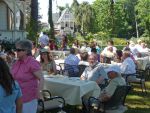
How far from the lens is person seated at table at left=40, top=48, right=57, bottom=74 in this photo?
10508 millimetres

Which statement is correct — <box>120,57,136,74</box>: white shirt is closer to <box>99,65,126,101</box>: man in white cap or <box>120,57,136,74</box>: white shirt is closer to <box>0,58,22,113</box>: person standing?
<box>99,65,126,101</box>: man in white cap

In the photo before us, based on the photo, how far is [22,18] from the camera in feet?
117

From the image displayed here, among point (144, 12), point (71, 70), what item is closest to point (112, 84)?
point (71, 70)

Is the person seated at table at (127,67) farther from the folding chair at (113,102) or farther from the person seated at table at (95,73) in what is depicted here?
the folding chair at (113,102)

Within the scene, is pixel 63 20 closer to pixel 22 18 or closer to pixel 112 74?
pixel 22 18

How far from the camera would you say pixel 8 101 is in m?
4.19

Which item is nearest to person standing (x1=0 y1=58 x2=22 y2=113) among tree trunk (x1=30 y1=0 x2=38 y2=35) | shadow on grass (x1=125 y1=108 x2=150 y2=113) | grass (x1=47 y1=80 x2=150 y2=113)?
grass (x1=47 y1=80 x2=150 y2=113)

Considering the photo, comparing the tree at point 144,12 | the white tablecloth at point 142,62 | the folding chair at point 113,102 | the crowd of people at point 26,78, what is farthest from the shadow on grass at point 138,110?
the tree at point 144,12

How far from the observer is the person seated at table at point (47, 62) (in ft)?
34.5

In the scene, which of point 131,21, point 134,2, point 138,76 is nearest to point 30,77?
point 138,76

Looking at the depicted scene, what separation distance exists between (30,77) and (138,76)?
7556 millimetres

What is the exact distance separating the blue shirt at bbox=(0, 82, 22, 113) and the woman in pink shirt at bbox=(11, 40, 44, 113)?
1.89 metres

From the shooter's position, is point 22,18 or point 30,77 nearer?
point 30,77

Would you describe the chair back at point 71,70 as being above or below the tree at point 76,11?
below
